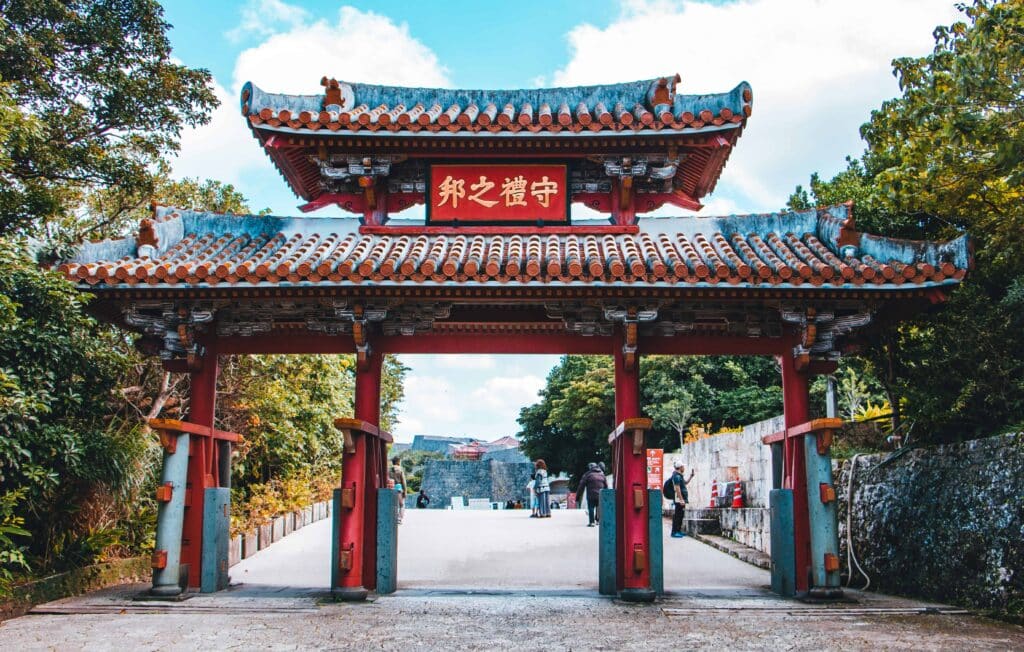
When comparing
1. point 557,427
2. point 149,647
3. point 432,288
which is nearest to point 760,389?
point 557,427

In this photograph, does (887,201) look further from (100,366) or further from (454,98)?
(100,366)

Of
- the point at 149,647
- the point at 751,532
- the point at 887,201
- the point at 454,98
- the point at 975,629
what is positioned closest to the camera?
the point at 149,647

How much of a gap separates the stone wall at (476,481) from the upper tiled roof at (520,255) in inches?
1553

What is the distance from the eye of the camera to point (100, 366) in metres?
10.2

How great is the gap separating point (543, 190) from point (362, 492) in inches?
166

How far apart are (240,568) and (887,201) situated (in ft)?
33.4

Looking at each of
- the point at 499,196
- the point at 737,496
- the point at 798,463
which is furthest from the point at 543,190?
the point at 737,496

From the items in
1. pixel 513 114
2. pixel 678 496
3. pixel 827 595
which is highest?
pixel 513 114

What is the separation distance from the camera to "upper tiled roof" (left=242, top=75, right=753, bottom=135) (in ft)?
31.6

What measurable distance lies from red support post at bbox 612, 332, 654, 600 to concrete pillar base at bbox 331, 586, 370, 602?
2701 millimetres

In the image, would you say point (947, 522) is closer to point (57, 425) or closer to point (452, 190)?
point (452, 190)

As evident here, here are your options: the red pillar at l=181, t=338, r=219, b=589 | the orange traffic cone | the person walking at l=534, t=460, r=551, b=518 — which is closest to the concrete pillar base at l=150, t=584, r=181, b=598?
the red pillar at l=181, t=338, r=219, b=589

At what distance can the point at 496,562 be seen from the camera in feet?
43.6

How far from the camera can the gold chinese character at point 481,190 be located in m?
10.3
